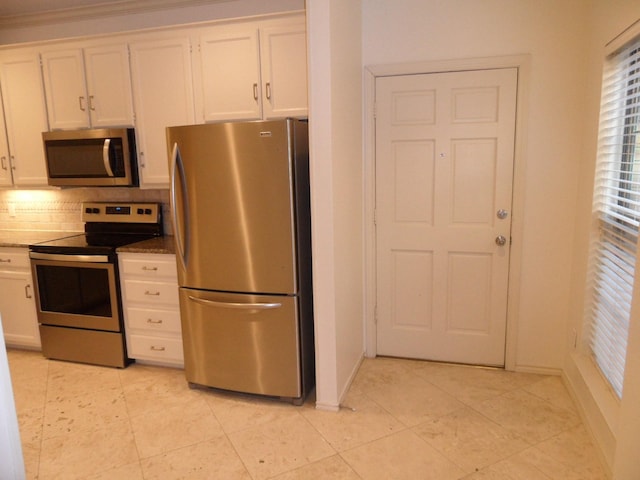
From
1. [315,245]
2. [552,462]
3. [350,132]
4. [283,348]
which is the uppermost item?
[350,132]

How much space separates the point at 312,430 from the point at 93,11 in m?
3.49

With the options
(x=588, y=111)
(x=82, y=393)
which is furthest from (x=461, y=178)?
(x=82, y=393)

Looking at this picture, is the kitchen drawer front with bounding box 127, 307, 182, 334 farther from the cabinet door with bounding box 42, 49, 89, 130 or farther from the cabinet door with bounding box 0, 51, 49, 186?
the cabinet door with bounding box 42, 49, 89, 130

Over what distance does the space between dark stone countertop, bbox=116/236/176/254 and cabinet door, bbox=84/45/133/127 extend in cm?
88

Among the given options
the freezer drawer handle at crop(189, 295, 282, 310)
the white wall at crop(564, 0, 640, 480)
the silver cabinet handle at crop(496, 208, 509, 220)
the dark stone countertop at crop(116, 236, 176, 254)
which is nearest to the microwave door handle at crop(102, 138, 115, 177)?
the dark stone countertop at crop(116, 236, 176, 254)

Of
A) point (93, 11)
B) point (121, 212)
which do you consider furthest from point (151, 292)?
point (93, 11)

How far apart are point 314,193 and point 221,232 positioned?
23.1 inches

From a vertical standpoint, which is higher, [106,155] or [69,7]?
[69,7]

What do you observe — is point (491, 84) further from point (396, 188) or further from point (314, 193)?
point (314, 193)

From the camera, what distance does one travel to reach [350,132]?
2758 millimetres

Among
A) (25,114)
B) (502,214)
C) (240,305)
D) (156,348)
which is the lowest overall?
(156,348)

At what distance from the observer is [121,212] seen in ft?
11.7

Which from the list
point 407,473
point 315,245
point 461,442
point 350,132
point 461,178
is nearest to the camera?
point 407,473

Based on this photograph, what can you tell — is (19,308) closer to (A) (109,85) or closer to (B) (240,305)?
(A) (109,85)
